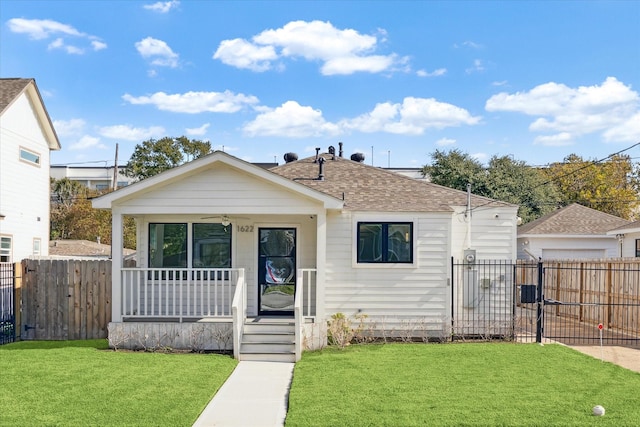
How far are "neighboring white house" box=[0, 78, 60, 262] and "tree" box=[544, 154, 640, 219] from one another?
3165 cm

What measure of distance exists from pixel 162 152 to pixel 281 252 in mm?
25794

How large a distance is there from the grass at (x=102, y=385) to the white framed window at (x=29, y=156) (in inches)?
402

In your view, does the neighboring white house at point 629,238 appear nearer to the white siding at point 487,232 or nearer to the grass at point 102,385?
the white siding at point 487,232

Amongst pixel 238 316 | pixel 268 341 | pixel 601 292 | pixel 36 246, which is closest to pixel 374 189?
pixel 268 341

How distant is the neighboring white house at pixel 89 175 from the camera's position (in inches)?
2365

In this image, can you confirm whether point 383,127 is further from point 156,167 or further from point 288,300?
point 288,300

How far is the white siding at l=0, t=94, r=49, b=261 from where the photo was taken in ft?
59.7

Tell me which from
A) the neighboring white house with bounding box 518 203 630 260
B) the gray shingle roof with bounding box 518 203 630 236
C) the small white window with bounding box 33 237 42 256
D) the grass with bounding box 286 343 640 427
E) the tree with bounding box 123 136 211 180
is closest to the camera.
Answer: the grass with bounding box 286 343 640 427

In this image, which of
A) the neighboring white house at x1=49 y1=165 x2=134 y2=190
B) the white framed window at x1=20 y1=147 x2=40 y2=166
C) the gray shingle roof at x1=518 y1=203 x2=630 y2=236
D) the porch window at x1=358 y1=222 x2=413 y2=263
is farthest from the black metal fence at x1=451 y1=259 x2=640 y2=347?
the neighboring white house at x1=49 y1=165 x2=134 y2=190

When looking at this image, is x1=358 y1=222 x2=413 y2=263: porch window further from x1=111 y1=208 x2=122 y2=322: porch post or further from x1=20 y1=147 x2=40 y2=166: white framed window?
x1=20 y1=147 x2=40 y2=166: white framed window

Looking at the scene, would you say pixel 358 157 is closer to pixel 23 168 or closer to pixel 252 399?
pixel 252 399

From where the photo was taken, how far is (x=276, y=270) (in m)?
12.9

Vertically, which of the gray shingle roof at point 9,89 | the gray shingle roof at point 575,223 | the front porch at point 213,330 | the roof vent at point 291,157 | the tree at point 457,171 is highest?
the gray shingle roof at point 9,89

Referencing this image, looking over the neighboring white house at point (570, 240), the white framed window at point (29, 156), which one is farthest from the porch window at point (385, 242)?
the white framed window at point (29, 156)
